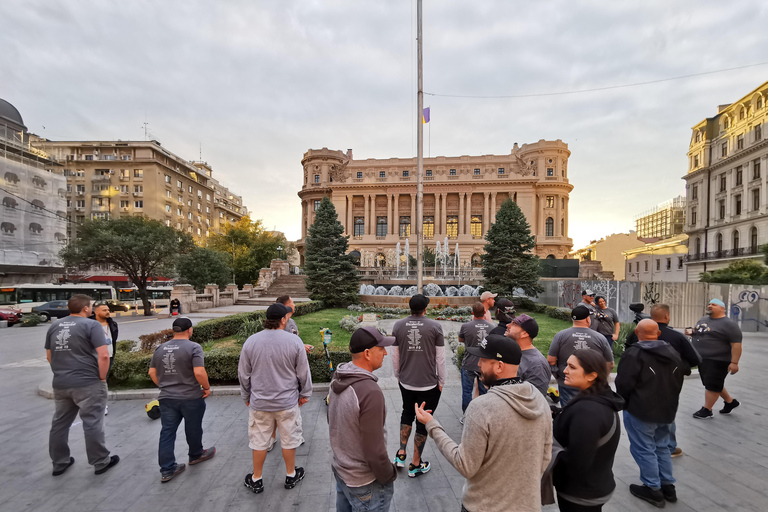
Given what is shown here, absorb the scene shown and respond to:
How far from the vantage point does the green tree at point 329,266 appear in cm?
2322

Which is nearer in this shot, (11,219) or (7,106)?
(11,219)

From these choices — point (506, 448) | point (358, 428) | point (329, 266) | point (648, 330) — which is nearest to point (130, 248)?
point (329, 266)

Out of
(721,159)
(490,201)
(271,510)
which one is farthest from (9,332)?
(721,159)

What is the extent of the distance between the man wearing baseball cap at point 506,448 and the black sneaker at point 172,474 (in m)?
3.89

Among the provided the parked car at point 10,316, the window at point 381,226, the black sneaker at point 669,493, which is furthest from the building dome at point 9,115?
the black sneaker at point 669,493

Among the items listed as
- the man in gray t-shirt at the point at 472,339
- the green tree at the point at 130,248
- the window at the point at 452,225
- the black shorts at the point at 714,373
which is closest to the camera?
the man in gray t-shirt at the point at 472,339

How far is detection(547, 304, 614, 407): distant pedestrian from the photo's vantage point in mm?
4477

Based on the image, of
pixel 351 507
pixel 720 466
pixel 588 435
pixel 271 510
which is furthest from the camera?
pixel 720 466

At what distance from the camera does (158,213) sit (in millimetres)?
57656

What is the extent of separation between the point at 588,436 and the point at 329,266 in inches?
859

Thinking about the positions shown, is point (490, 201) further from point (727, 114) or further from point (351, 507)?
point (351, 507)

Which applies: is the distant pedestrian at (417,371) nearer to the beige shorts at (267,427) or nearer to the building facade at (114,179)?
the beige shorts at (267,427)

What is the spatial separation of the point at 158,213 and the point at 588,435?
6851 cm

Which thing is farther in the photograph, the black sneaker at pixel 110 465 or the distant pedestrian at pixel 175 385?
the black sneaker at pixel 110 465
